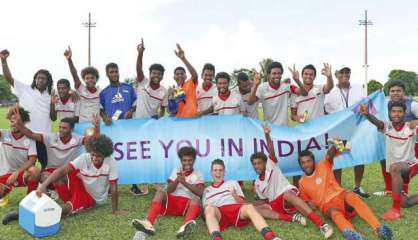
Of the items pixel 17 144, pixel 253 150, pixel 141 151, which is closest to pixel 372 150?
pixel 253 150

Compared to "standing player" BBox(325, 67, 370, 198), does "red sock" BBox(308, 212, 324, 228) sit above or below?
below

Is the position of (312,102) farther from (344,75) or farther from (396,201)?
(396,201)

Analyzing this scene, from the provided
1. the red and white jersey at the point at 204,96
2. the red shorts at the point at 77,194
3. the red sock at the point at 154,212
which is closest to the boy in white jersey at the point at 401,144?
the red and white jersey at the point at 204,96

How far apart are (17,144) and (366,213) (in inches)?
198

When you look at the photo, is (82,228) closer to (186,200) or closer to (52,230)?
(52,230)

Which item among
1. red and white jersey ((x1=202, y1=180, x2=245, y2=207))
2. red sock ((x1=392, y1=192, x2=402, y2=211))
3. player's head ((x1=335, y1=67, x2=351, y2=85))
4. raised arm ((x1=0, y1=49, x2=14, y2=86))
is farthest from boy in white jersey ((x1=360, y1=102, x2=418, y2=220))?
raised arm ((x1=0, y1=49, x2=14, y2=86))

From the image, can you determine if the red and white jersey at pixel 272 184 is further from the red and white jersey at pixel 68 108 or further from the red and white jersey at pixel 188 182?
the red and white jersey at pixel 68 108

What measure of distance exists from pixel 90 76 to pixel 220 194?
3.28 metres

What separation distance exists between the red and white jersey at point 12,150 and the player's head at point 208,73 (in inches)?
117

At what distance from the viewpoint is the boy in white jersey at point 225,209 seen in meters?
5.18

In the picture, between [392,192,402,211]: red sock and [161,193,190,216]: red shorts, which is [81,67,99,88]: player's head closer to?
[161,193,190,216]: red shorts

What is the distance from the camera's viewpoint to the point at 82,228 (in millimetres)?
5609

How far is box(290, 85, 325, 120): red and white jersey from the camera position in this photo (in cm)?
725

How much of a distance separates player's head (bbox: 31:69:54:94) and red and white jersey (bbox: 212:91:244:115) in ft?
9.30
